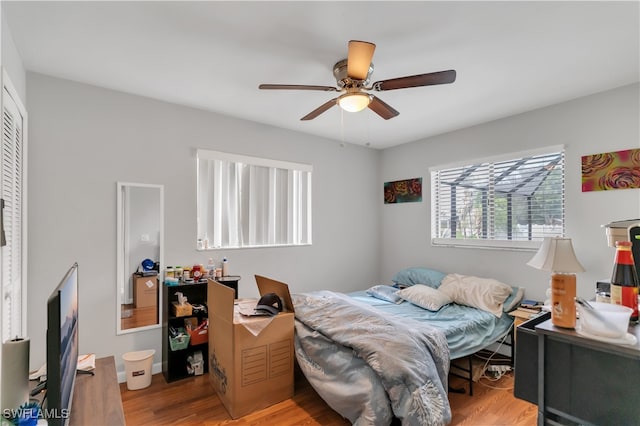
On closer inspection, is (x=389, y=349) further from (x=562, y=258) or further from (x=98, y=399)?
(x=98, y=399)

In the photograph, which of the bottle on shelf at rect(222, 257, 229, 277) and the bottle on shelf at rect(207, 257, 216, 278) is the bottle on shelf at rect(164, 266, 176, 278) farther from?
the bottle on shelf at rect(222, 257, 229, 277)

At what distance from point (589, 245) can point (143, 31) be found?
3.75m

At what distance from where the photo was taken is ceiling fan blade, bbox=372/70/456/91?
177 cm

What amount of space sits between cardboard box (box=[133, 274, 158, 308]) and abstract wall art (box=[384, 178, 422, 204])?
313cm

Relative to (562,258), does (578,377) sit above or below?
below

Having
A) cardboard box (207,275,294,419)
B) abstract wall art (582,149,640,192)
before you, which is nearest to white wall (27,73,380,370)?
cardboard box (207,275,294,419)

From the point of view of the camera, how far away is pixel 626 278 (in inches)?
46.3

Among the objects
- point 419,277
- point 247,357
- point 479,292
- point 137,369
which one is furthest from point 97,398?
point 419,277

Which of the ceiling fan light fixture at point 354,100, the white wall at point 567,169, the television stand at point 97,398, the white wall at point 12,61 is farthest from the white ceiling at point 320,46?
the television stand at point 97,398

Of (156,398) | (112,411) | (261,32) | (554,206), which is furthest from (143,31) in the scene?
(554,206)

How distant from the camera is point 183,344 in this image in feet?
9.23

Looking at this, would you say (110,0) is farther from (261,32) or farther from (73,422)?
(73,422)

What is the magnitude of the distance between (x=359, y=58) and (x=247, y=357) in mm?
2080

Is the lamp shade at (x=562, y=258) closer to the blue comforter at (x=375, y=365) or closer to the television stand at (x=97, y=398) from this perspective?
the blue comforter at (x=375, y=365)
